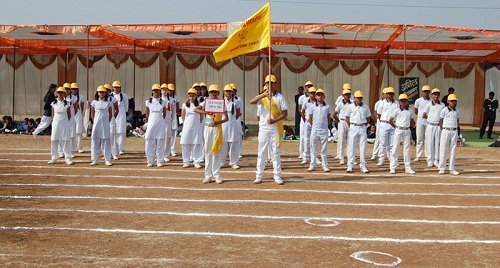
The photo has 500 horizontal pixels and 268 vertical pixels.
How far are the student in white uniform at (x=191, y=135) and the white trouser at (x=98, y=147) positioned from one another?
1.83m

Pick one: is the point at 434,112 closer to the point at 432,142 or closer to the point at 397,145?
the point at 432,142

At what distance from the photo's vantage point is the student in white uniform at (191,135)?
13.9m

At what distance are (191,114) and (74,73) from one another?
15707mm

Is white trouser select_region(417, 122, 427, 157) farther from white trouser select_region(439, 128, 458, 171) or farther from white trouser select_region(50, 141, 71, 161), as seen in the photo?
white trouser select_region(50, 141, 71, 161)

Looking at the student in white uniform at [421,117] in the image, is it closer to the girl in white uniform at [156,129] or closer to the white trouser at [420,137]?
the white trouser at [420,137]

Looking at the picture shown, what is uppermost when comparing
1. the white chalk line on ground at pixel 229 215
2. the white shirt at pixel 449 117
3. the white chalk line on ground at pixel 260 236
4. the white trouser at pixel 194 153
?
the white shirt at pixel 449 117

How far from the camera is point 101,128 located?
14.0 m

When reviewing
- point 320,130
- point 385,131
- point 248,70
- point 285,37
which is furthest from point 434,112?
point 248,70

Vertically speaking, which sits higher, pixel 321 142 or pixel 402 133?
pixel 402 133

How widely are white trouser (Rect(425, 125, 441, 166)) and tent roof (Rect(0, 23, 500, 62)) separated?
370cm

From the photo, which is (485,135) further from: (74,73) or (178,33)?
(74,73)

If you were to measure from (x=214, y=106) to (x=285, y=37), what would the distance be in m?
9.21

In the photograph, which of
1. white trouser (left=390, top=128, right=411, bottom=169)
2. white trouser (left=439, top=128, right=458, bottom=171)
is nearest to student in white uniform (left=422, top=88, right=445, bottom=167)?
white trouser (left=439, top=128, right=458, bottom=171)

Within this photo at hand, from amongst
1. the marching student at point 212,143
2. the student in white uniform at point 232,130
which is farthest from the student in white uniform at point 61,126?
the marching student at point 212,143
